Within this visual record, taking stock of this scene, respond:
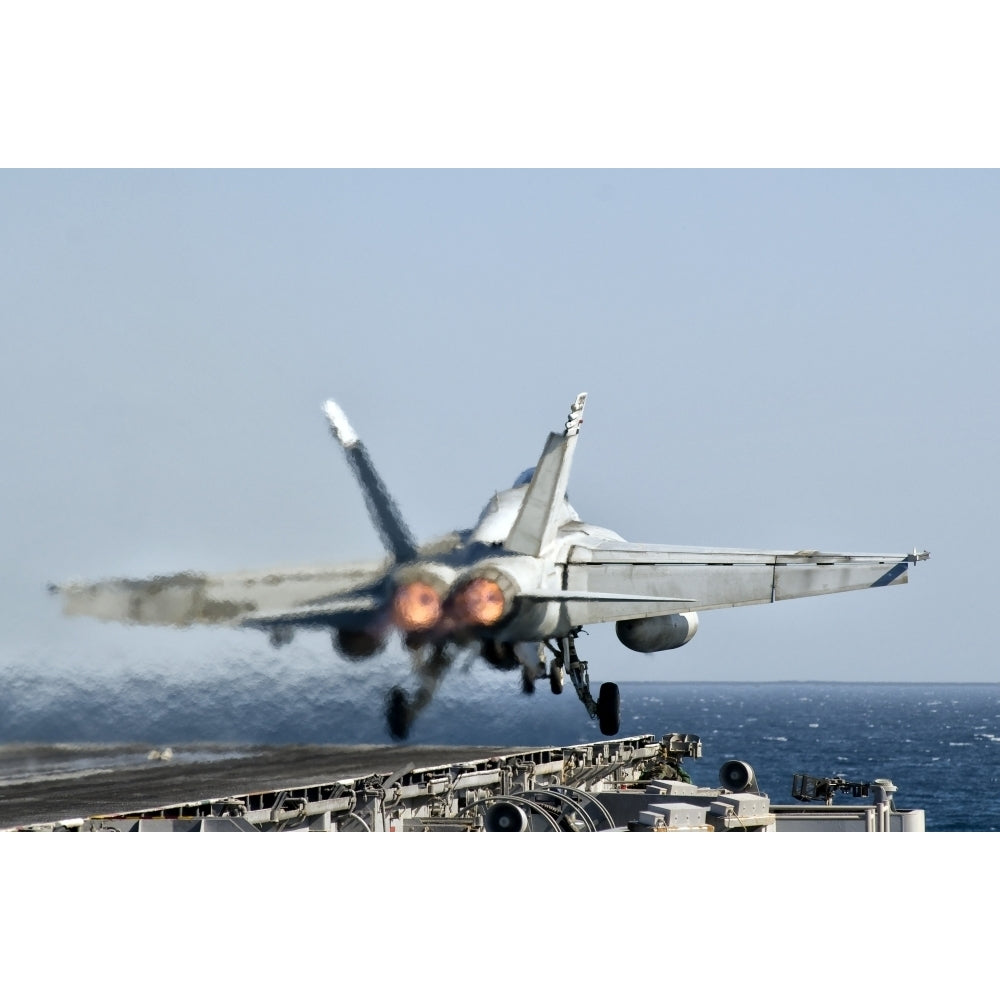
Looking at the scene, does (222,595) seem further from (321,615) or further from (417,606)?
(417,606)

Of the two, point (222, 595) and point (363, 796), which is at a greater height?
point (222, 595)

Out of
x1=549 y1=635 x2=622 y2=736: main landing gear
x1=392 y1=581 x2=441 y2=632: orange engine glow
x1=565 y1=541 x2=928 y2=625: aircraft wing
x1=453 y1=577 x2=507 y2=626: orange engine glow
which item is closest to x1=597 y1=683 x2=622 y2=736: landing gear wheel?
x1=549 y1=635 x2=622 y2=736: main landing gear

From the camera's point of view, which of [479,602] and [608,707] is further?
[608,707]

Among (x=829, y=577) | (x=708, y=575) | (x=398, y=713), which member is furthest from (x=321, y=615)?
(x=829, y=577)

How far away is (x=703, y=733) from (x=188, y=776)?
5455 inches

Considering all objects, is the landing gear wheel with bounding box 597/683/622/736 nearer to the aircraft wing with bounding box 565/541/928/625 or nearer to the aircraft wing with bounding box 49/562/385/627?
the aircraft wing with bounding box 565/541/928/625

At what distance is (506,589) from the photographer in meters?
34.4

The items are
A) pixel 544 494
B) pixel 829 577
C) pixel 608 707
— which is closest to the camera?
pixel 544 494

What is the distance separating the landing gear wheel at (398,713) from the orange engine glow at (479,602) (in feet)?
22.2

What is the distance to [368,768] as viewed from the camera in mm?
46031

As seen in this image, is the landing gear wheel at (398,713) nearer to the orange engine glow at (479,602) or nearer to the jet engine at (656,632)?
the jet engine at (656,632)

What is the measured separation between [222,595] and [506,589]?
819 cm

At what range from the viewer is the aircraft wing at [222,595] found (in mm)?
36219

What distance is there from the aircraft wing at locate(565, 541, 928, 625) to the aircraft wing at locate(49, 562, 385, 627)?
5946 mm
